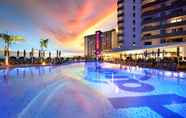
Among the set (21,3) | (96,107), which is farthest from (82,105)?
(21,3)

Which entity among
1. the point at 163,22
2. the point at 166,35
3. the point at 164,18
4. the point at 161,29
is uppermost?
the point at 164,18

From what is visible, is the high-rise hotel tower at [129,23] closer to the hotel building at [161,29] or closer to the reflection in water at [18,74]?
the hotel building at [161,29]

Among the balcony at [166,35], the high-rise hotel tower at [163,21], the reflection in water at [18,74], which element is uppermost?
the high-rise hotel tower at [163,21]

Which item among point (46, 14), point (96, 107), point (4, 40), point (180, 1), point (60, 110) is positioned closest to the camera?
point (60, 110)

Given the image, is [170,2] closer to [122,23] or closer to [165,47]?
[165,47]

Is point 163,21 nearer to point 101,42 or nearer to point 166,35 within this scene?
point 166,35

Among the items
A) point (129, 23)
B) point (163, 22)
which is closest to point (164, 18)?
point (163, 22)

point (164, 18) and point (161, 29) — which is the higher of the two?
point (164, 18)

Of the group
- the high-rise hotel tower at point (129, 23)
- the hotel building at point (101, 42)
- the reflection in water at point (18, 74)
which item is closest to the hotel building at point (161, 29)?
the high-rise hotel tower at point (129, 23)

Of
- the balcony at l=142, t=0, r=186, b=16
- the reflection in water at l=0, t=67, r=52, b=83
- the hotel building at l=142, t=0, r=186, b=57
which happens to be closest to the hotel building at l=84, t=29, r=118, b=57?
the hotel building at l=142, t=0, r=186, b=57

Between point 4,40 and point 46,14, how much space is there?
9548 mm

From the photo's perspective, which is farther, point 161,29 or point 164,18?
point 161,29

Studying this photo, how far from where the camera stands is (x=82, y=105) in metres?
6.47

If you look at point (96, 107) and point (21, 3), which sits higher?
point (21, 3)
